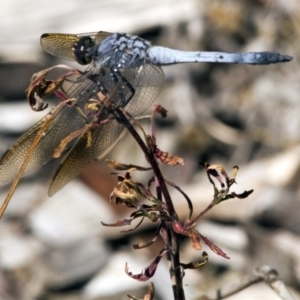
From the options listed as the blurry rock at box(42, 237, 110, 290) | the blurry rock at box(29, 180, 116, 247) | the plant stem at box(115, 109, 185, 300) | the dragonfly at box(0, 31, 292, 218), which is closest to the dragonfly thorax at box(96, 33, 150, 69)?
the dragonfly at box(0, 31, 292, 218)

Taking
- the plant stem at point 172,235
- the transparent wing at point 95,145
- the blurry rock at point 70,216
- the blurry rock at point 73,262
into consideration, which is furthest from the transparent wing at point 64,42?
the blurry rock at point 70,216

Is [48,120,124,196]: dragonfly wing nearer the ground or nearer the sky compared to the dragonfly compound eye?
nearer the ground

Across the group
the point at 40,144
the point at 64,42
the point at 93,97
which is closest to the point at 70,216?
the point at 64,42

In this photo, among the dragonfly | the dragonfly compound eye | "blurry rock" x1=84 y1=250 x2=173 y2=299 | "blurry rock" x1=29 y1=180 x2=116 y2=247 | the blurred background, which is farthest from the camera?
"blurry rock" x1=29 y1=180 x2=116 y2=247

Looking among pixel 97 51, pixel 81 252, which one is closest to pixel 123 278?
pixel 81 252

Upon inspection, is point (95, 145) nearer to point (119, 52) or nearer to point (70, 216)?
point (119, 52)

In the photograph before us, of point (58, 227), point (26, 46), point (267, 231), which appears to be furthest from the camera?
point (26, 46)

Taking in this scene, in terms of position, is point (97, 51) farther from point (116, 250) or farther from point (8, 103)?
point (8, 103)

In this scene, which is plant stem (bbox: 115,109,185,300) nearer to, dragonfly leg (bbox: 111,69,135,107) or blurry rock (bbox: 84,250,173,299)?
dragonfly leg (bbox: 111,69,135,107)
